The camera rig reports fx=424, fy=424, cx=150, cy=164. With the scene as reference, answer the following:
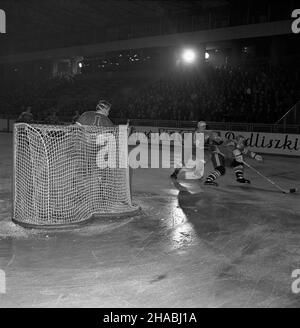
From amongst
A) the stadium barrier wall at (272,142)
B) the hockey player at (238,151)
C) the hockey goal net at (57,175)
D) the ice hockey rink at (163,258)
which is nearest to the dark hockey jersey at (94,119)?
the hockey goal net at (57,175)

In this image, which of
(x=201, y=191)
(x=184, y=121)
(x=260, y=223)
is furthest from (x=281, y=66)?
(x=260, y=223)

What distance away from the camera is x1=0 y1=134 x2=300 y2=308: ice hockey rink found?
11.8ft

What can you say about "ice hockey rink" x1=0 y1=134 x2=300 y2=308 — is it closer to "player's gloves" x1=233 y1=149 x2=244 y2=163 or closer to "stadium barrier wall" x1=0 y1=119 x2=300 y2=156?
"player's gloves" x1=233 y1=149 x2=244 y2=163

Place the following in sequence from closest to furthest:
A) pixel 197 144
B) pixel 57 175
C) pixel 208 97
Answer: pixel 57 175, pixel 197 144, pixel 208 97

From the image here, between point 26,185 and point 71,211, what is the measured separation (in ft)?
2.39

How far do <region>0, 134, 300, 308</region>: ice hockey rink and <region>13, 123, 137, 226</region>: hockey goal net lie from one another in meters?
0.29

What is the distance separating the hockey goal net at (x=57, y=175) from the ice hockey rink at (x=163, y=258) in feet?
0.96

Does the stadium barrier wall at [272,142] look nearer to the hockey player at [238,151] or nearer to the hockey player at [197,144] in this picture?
the hockey player at [197,144]

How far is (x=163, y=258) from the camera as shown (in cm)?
462

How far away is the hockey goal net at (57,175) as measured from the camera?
588 centimetres

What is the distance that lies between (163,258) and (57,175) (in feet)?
7.04

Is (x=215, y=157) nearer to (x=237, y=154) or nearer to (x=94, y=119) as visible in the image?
(x=237, y=154)

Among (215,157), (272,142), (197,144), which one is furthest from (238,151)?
(272,142)

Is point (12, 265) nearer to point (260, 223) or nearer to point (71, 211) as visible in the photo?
point (71, 211)
